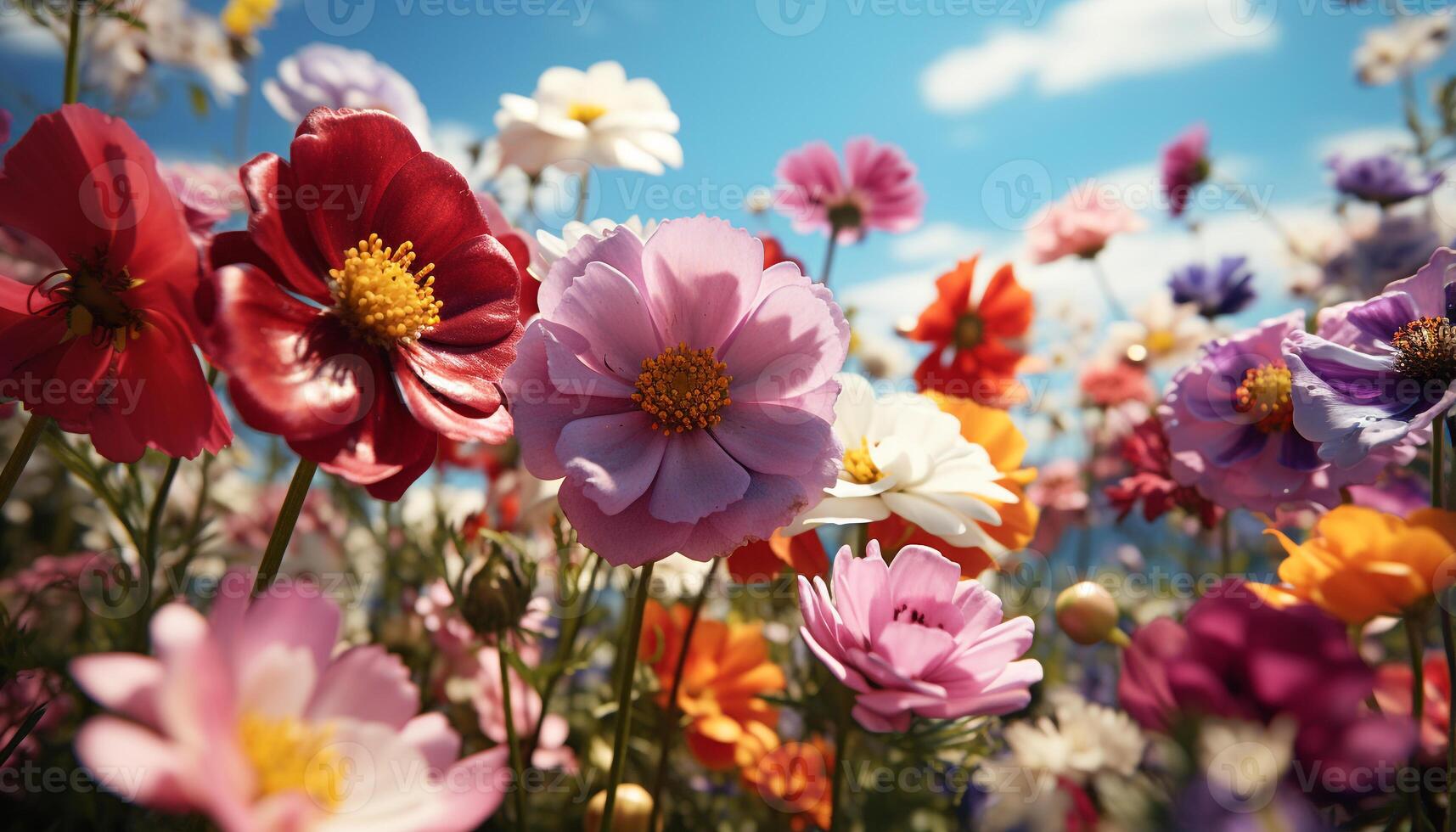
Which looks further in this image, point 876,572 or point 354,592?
point 354,592

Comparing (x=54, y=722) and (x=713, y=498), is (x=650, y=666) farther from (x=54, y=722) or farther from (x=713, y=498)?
(x=54, y=722)

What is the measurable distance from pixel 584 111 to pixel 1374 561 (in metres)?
1.15

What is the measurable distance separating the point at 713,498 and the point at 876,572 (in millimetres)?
116

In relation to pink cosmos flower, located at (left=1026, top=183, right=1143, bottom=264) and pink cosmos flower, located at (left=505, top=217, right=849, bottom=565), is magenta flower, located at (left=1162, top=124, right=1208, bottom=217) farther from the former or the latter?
pink cosmos flower, located at (left=505, top=217, right=849, bottom=565)

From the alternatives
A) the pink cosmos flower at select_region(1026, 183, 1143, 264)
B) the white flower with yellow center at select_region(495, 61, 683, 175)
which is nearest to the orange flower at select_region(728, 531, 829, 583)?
the white flower with yellow center at select_region(495, 61, 683, 175)

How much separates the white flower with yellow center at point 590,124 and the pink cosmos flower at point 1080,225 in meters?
0.96

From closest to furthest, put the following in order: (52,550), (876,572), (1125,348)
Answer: (876,572) < (52,550) < (1125,348)

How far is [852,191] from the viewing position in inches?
62.7

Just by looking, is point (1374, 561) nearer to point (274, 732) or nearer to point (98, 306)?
point (274, 732)

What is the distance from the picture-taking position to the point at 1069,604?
27.7 inches

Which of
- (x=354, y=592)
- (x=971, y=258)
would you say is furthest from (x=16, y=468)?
(x=971, y=258)

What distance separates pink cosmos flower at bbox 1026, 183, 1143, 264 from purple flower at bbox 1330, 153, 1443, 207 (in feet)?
1.20

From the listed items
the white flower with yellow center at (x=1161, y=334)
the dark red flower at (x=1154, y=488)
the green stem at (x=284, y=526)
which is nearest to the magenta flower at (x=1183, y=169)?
the white flower with yellow center at (x=1161, y=334)

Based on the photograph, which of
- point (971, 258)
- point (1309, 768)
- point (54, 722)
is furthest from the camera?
point (971, 258)
